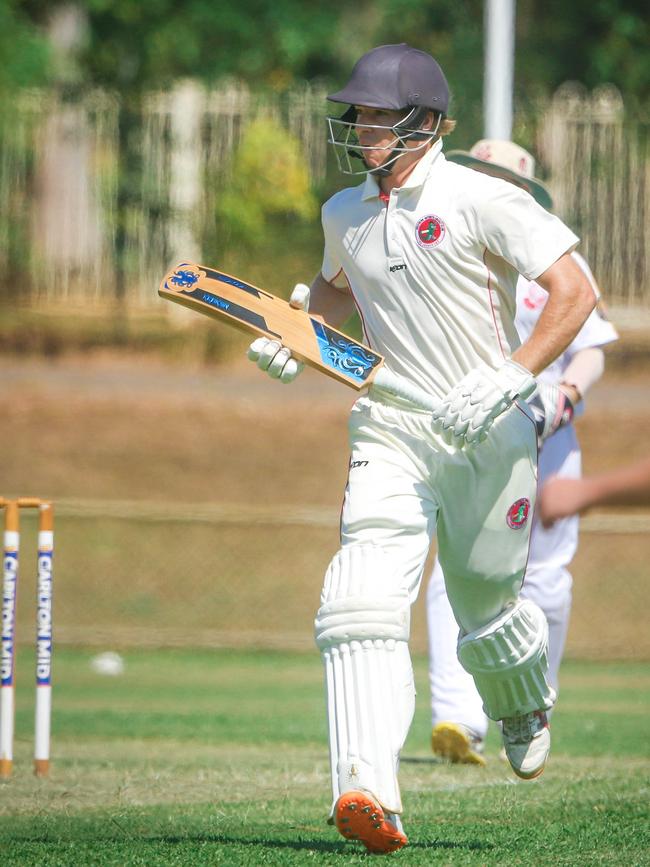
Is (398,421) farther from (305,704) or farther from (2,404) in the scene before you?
(2,404)

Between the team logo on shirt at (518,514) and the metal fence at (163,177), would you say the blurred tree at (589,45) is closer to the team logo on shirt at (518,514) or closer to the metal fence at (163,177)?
the metal fence at (163,177)

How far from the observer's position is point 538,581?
718 centimetres

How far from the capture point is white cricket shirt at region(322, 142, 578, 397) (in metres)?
4.89

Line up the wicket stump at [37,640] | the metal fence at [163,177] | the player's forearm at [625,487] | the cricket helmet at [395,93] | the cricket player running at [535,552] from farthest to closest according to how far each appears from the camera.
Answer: the metal fence at [163,177] → the cricket player running at [535,552] → the wicket stump at [37,640] → the cricket helmet at [395,93] → the player's forearm at [625,487]

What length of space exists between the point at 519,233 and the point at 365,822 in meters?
1.78

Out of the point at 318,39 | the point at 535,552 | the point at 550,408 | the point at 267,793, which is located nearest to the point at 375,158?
the point at 550,408

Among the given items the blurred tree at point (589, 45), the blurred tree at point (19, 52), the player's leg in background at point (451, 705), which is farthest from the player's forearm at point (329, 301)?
the blurred tree at point (19, 52)

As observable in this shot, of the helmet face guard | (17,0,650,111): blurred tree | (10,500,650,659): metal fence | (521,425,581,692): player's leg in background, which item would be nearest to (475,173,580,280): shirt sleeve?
the helmet face guard

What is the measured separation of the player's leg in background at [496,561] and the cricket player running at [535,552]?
1.30 metres

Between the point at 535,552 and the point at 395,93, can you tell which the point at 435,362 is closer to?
the point at 395,93

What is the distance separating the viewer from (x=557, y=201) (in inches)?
694

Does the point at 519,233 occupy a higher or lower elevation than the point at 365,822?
higher

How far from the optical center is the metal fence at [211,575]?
13773 mm

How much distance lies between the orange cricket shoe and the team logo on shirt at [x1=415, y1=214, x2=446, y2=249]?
1651 mm
